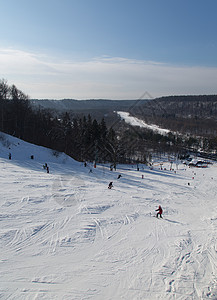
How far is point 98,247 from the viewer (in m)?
8.03

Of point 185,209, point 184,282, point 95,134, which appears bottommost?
point 185,209

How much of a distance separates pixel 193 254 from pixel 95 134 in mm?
35049

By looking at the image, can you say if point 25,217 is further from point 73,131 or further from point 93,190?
point 73,131

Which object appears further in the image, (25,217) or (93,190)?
(93,190)

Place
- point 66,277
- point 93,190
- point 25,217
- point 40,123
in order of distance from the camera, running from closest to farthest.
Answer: point 66,277 → point 25,217 → point 93,190 → point 40,123

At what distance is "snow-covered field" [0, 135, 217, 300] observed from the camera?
5.91 meters

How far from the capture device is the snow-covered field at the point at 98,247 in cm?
591

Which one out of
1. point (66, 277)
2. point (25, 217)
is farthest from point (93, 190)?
point (66, 277)

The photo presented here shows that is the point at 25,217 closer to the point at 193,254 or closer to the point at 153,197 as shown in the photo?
the point at 193,254

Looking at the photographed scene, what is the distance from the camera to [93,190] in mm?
16688

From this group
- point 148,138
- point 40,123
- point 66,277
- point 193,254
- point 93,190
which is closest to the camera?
point 66,277

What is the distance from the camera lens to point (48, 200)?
12562 mm

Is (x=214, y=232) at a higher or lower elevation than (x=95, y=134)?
lower

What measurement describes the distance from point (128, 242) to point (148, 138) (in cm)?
8883
